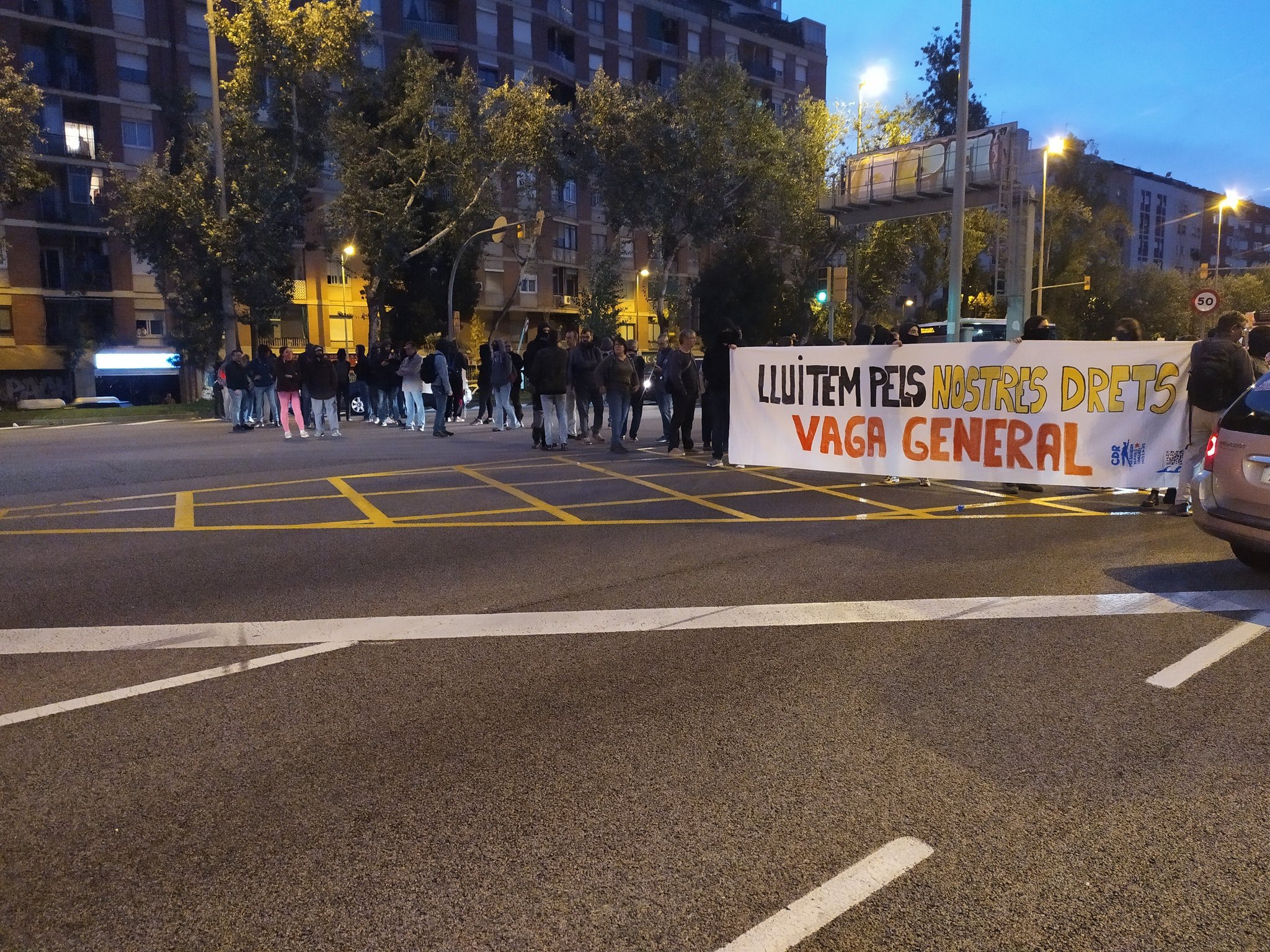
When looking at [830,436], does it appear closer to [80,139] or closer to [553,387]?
[553,387]

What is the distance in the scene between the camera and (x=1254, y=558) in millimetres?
6527

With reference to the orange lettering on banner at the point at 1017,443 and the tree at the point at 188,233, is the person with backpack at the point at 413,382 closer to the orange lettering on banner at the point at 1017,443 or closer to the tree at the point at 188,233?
the tree at the point at 188,233

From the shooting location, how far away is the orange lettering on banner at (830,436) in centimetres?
1098

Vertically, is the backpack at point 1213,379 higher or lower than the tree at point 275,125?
lower

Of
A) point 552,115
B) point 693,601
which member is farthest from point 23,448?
point 552,115

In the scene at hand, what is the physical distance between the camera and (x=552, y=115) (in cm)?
3538

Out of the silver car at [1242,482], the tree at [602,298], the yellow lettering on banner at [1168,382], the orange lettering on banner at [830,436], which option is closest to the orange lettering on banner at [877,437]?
the orange lettering on banner at [830,436]

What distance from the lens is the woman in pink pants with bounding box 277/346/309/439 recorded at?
16766mm

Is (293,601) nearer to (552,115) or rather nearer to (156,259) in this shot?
(156,259)

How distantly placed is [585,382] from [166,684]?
476 inches

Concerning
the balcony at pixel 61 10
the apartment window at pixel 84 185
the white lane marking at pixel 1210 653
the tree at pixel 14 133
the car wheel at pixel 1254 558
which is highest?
the balcony at pixel 61 10

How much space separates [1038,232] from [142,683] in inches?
1955

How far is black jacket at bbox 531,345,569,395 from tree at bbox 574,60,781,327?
22.1 m

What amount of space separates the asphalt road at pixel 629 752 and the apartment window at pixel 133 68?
42315mm
